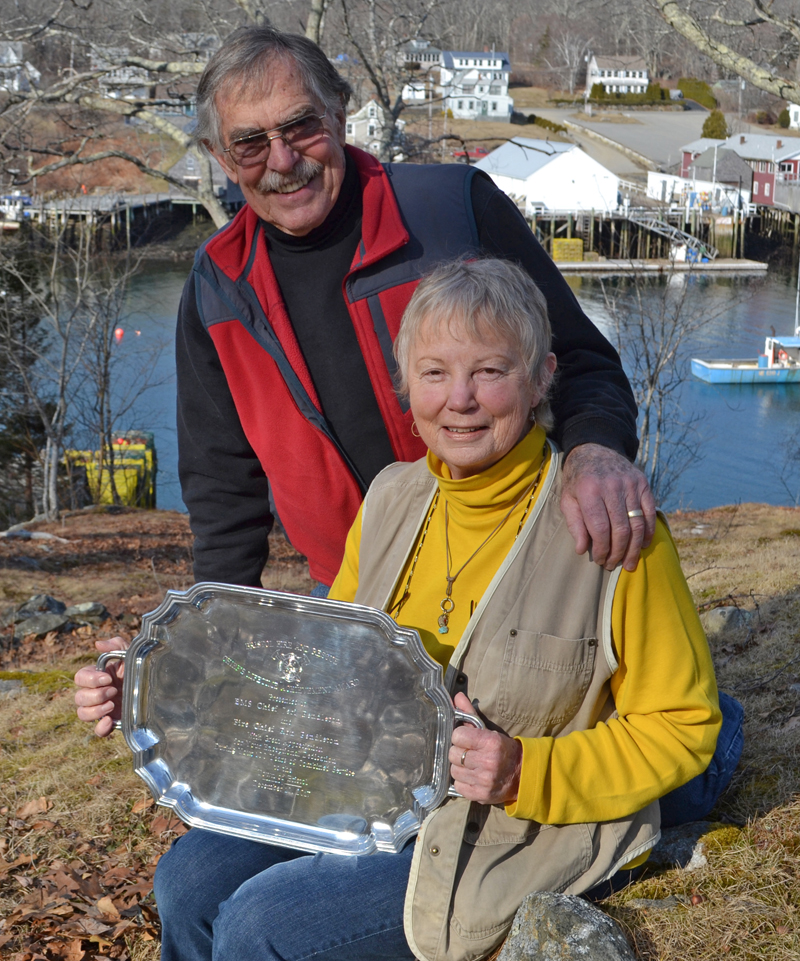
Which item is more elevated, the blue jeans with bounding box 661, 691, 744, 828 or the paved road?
Answer: the paved road

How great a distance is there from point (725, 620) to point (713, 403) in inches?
1168

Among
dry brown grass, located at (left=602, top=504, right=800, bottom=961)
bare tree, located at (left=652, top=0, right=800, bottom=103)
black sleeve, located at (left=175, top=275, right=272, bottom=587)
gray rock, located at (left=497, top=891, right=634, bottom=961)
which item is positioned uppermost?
bare tree, located at (left=652, top=0, right=800, bottom=103)

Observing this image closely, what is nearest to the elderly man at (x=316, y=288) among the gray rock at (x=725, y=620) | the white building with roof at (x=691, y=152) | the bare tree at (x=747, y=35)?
the gray rock at (x=725, y=620)

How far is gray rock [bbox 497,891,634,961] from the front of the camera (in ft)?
6.99

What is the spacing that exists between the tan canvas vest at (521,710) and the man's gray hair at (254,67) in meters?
1.38

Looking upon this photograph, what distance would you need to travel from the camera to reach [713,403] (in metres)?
33.1

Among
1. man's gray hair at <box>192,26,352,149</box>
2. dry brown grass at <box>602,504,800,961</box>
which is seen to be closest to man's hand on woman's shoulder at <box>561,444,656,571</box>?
dry brown grass at <box>602,504,800,961</box>

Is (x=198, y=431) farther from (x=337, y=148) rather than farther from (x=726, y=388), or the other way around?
(x=726, y=388)

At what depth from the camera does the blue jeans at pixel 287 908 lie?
212 cm

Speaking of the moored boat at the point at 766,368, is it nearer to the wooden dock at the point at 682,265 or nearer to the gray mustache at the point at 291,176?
the wooden dock at the point at 682,265

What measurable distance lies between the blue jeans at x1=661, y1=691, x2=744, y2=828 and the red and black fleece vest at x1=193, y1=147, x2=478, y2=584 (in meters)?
1.25

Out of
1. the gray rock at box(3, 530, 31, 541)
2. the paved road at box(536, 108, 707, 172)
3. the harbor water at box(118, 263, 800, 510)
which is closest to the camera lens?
the gray rock at box(3, 530, 31, 541)

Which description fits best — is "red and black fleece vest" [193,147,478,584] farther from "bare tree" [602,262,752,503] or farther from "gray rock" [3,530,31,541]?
"gray rock" [3,530,31,541]

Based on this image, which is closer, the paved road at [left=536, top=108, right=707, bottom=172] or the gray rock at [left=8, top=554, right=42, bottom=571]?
the gray rock at [left=8, top=554, right=42, bottom=571]
